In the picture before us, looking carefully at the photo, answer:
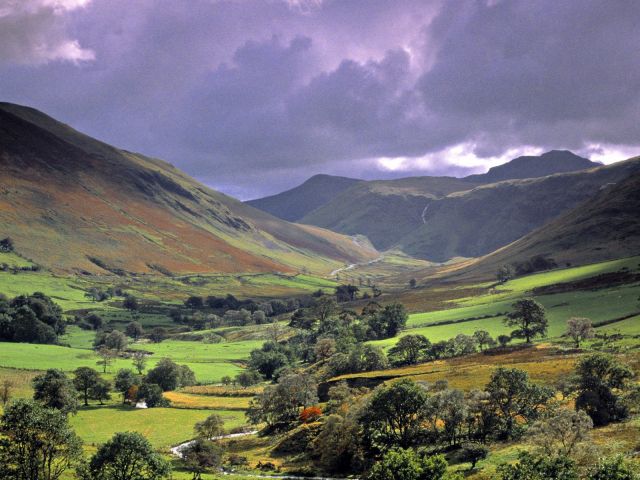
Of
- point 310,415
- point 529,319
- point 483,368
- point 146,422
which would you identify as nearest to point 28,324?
point 146,422

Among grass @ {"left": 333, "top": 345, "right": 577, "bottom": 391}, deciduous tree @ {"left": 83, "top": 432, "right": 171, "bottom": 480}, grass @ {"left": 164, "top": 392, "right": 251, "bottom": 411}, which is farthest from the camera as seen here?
grass @ {"left": 164, "top": 392, "right": 251, "bottom": 411}

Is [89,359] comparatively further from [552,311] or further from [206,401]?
[552,311]

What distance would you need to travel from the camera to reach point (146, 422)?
9869cm

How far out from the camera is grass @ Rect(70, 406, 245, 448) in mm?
87562

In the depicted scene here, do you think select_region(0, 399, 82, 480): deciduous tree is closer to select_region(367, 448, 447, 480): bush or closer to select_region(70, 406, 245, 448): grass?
select_region(70, 406, 245, 448): grass

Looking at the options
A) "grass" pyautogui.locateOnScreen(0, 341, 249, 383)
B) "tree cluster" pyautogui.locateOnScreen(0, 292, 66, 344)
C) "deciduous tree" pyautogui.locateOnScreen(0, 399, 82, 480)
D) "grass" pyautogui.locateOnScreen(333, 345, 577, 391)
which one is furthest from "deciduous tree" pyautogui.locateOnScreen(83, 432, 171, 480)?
"tree cluster" pyautogui.locateOnScreen(0, 292, 66, 344)

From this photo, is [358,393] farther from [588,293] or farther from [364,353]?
[588,293]

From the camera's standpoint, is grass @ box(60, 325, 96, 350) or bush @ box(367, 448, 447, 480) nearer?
bush @ box(367, 448, 447, 480)

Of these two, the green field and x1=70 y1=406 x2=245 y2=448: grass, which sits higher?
the green field

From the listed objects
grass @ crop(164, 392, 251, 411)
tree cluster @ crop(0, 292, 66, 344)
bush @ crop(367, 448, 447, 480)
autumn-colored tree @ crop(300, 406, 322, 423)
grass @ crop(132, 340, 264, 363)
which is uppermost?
tree cluster @ crop(0, 292, 66, 344)

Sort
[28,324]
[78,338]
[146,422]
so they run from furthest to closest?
[78,338] → [28,324] → [146,422]

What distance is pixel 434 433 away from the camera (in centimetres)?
7006

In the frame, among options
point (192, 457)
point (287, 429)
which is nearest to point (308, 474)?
point (192, 457)

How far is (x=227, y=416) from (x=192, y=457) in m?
36.7
